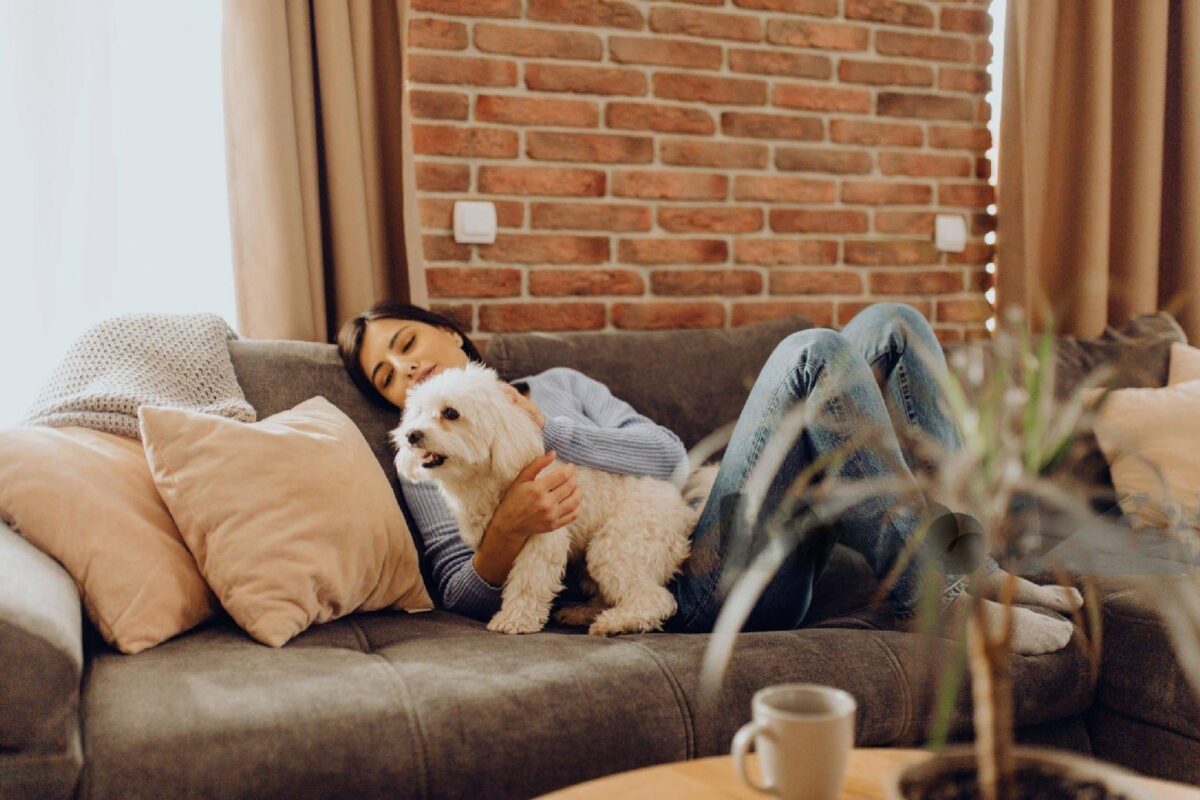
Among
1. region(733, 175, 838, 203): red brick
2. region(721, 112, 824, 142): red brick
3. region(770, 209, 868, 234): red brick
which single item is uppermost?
region(721, 112, 824, 142): red brick

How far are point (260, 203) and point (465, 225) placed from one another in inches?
18.8

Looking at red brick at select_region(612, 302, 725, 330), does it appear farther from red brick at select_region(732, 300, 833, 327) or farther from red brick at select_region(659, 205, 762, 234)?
red brick at select_region(659, 205, 762, 234)

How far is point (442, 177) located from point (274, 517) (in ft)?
3.77

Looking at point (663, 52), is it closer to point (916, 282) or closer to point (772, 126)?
point (772, 126)

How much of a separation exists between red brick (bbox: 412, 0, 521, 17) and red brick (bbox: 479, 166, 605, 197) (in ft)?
1.23

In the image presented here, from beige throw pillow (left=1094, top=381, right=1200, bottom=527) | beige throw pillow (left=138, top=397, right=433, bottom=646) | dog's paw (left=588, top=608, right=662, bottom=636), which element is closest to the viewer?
beige throw pillow (left=138, top=397, right=433, bottom=646)

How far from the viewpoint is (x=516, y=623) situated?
165cm

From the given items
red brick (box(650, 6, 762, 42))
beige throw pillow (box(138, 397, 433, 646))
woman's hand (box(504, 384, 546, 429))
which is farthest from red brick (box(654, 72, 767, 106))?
beige throw pillow (box(138, 397, 433, 646))

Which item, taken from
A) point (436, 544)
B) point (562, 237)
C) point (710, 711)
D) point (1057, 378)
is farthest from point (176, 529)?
point (1057, 378)

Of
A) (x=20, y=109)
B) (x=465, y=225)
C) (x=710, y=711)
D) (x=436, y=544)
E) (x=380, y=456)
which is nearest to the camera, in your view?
(x=710, y=711)

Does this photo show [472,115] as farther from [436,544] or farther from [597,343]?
[436,544]

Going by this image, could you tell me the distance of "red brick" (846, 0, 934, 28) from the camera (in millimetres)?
2820

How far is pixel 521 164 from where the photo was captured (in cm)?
252

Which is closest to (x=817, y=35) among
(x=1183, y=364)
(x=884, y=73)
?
(x=884, y=73)
